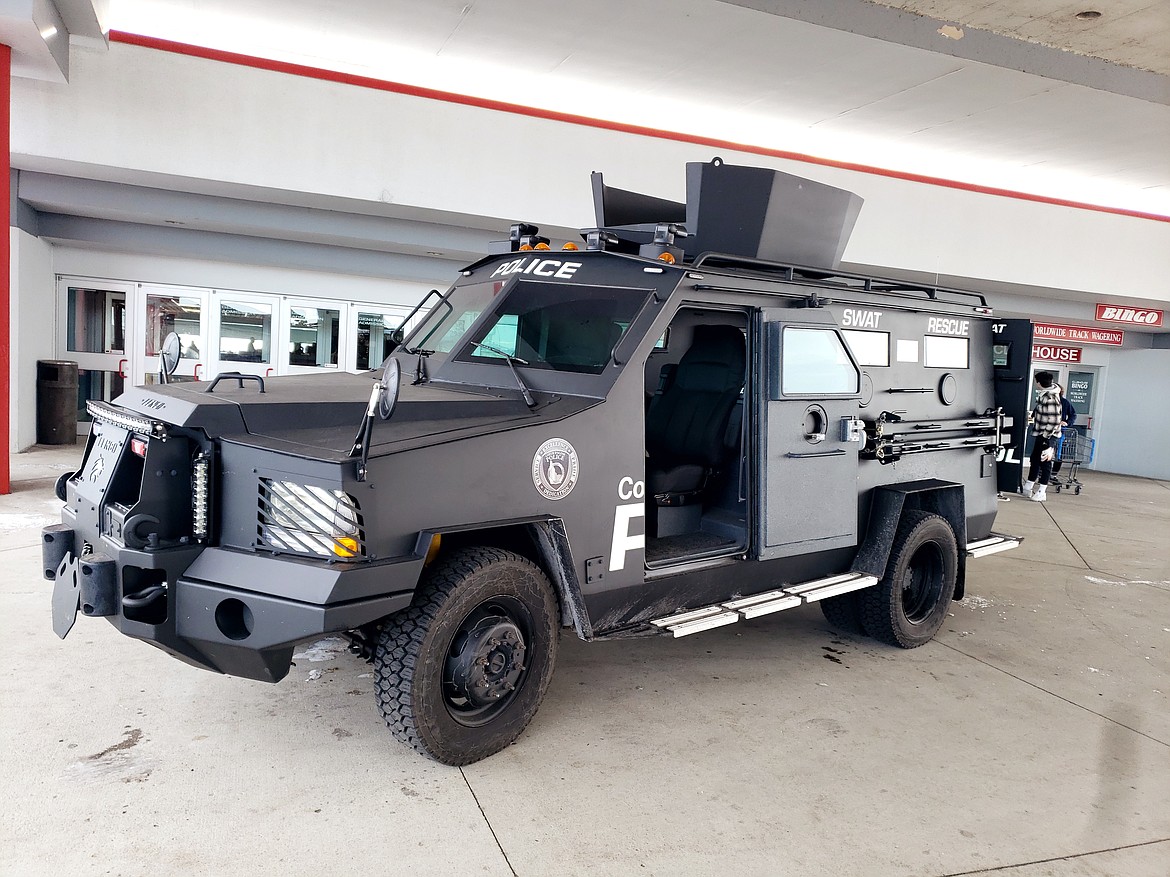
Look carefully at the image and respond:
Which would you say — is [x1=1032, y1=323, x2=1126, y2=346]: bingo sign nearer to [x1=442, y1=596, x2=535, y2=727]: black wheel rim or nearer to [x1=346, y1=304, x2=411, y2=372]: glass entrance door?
[x1=346, y1=304, x2=411, y2=372]: glass entrance door

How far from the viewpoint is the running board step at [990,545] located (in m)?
5.46

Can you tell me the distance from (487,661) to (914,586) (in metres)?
3.24

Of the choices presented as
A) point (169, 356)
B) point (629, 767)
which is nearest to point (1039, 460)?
point (629, 767)

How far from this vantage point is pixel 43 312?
11.2 meters

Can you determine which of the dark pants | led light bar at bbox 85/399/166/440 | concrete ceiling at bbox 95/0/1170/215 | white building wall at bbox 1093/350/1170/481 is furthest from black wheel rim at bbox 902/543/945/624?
white building wall at bbox 1093/350/1170/481

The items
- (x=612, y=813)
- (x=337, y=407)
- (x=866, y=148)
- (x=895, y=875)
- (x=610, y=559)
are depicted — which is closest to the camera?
(x=895, y=875)

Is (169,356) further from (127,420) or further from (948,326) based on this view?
(948,326)

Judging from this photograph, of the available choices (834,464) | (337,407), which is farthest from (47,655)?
(834,464)

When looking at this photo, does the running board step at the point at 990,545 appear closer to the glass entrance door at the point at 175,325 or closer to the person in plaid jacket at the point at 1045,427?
the person in plaid jacket at the point at 1045,427

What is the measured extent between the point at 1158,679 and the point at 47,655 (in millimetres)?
5927

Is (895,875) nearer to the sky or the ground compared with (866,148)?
nearer to the ground

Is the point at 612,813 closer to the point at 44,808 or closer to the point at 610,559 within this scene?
the point at 610,559

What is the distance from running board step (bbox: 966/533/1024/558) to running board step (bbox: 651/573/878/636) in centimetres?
112

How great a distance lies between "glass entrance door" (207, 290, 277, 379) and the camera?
12242mm
